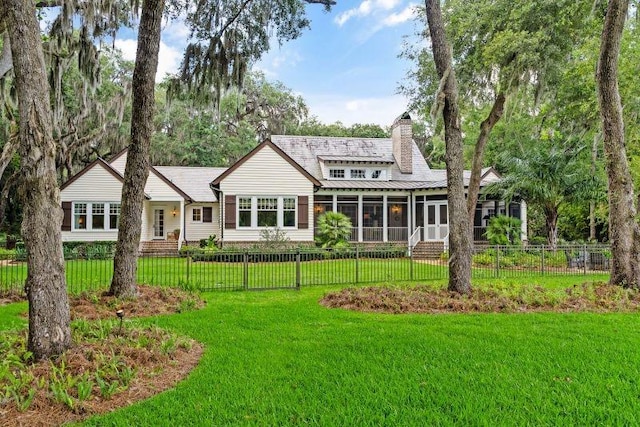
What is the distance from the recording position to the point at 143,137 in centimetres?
830

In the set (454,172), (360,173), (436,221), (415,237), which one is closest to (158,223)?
(360,173)

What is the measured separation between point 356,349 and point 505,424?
2.13m

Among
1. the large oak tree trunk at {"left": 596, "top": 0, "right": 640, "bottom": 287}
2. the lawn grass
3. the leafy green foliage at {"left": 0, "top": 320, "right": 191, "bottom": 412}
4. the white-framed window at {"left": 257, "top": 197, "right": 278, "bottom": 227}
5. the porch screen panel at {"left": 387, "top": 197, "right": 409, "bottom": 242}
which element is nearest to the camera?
the lawn grass

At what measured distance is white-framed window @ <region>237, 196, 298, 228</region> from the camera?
20484mm

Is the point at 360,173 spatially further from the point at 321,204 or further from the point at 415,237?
the point at 415,237

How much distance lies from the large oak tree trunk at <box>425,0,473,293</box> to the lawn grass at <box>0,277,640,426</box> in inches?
67.8

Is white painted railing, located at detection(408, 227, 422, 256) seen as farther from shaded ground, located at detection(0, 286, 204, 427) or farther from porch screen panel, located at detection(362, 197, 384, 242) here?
shaded ground, located at detection(0, 286, 204, 427)

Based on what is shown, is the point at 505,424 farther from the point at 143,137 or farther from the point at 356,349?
the point at 143,137

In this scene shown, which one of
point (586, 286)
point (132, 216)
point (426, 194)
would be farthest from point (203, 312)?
point (426, 194)

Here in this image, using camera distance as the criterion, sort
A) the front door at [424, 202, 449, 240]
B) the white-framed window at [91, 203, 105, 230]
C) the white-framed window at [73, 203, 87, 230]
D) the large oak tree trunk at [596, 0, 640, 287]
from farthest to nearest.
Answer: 1. the front door at [424, 202, 449, 240]
2. the white-framed window at [91, 203, 105, 230]
3. the white-framed window at [73, 203, 87, 230]
4. the large oak tree trunk at [596, 0, 640, 287]

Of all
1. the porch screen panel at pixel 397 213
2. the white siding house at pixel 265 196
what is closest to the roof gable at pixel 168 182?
the white siding house at pixel 265 196

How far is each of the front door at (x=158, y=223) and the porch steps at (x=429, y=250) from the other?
13.9m

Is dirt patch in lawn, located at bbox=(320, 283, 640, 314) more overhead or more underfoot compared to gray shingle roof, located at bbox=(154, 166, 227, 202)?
more underfoot

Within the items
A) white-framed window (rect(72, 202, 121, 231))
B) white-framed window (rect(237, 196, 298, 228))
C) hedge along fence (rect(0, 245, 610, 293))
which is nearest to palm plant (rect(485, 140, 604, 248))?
hedge along fence (rect(0, 245, 610, 293))
